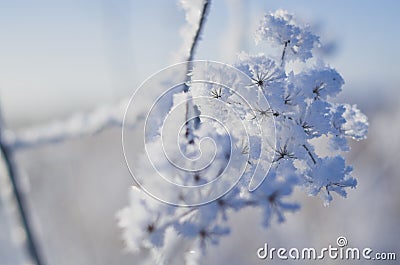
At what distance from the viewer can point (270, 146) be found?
46cm

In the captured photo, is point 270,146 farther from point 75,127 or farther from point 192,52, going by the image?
point 75,127

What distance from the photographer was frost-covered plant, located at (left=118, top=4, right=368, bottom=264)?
1.35 ft

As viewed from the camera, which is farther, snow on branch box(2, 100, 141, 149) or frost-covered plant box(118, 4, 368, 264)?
snow on branch box(2, 100, 141, 149)

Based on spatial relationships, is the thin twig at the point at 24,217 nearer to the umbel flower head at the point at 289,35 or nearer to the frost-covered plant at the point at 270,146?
the frost-covered plant at the point at 270,146

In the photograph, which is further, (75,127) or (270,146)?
(75,127)

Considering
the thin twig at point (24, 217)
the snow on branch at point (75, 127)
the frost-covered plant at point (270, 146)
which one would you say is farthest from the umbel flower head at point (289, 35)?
the thin twig at point (24, 217)

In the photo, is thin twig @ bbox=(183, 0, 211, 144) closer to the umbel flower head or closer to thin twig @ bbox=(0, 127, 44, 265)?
the umbel flower head

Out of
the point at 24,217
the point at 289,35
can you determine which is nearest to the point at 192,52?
the point at 289,35

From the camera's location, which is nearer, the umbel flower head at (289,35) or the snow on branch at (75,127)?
the umbel flower head at (289,35)

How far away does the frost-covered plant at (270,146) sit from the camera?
410 millimetres

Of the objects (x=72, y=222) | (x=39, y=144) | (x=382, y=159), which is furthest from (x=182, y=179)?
(x=72, y=222)

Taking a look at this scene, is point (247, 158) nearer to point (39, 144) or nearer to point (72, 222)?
point (39, 144)

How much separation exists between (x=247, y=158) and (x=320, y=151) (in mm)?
136

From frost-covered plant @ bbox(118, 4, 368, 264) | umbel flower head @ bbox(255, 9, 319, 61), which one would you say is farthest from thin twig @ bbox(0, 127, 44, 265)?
umbel flower head @ bbox(255, 9, 319, 61)
